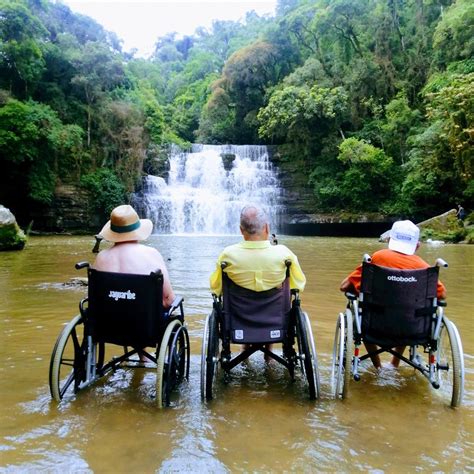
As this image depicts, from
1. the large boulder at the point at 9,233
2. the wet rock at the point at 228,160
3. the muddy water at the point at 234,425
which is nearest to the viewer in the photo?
the muddy water at the point at 234,425

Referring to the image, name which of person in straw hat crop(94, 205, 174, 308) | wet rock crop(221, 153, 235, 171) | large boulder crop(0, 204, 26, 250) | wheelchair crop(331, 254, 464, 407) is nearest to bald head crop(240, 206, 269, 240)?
person in straw hat crop(94, 205, 174, 308)

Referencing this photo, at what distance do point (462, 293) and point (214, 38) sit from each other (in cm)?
7690

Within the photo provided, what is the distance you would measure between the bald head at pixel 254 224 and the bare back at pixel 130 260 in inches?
22.6

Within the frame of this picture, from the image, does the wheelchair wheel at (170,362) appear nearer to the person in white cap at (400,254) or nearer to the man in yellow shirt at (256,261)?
the man in yellow shirt at (256,261)

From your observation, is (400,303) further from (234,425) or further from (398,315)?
(234,425)

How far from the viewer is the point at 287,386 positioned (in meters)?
3.10

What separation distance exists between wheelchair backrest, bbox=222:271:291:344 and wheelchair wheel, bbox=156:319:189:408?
0.32 metres

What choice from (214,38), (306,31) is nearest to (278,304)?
(306,31)

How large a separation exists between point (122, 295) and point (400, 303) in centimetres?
169

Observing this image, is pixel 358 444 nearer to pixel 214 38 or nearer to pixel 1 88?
pixel 1 88

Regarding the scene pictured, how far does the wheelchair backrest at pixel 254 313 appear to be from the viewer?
9.68ft

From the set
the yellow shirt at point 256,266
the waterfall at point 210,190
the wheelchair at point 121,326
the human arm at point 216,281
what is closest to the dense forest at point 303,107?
the waterfall at point 210,190

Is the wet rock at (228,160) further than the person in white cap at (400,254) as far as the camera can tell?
Yes

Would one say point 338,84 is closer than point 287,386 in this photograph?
No
